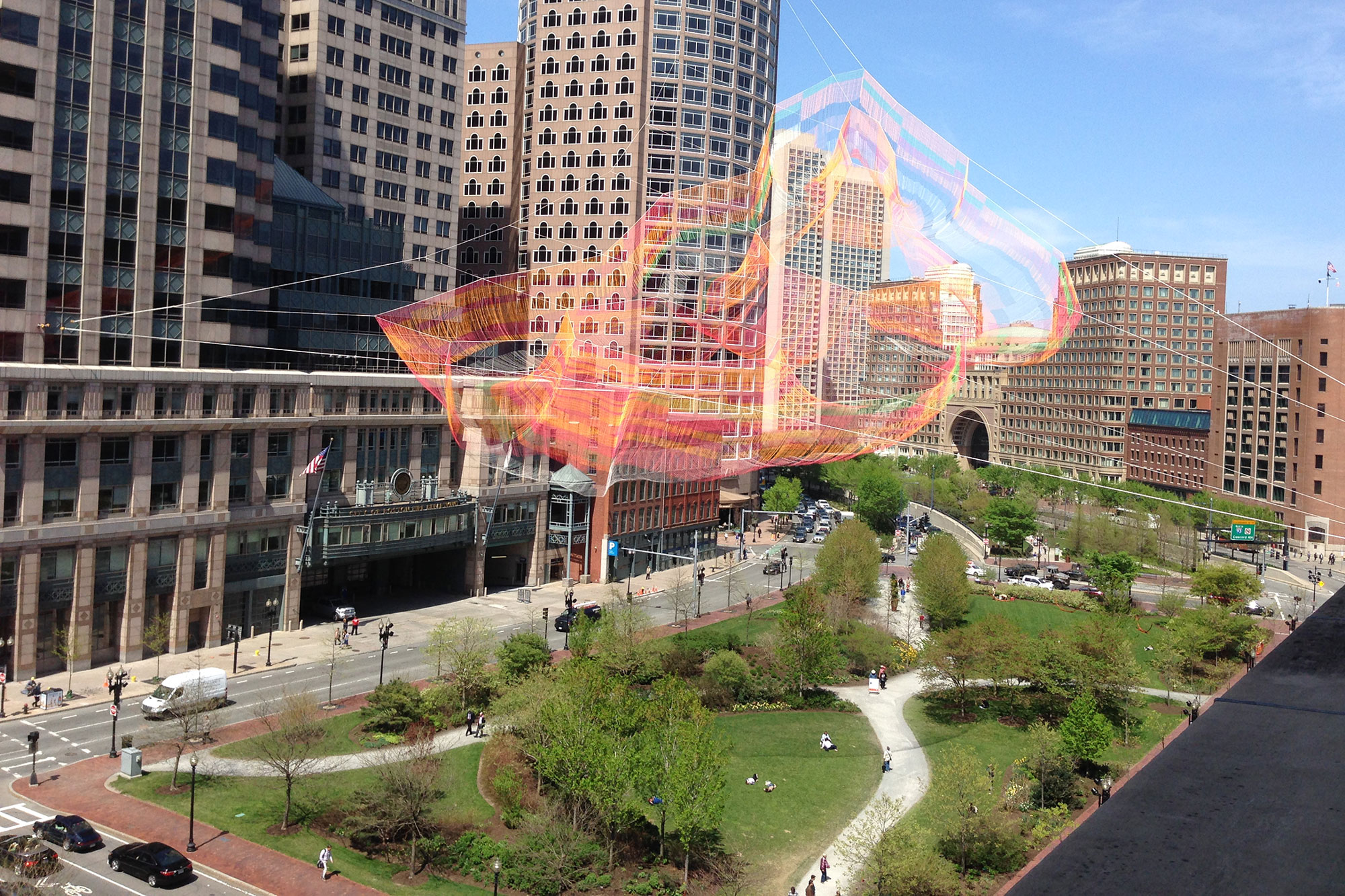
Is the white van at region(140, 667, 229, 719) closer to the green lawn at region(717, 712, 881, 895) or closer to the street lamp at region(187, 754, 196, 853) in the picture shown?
the street lamp at region(187, 754, 196, 853)

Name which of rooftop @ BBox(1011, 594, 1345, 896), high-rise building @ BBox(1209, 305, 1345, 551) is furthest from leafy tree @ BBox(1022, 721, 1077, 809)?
rooftop @ BBox(1011, 594, 1345, 896)

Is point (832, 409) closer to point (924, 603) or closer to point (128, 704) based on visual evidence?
point (924, 603)

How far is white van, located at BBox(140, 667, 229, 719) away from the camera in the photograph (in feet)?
127

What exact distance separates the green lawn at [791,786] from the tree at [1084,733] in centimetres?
725

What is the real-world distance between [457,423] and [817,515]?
55439mm

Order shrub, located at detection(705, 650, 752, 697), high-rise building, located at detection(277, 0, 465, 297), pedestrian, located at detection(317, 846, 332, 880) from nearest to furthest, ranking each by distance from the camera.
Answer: pedestrian, located at detection(317, 846, 332, 880) < shrub, located at detection(705, 650, 752, 697) < high-rise building, located at detection(277, 0, 465, 297)

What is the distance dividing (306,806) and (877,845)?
17.5m

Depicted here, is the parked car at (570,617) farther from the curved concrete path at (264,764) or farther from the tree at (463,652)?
the curved concrete path at (264,764)

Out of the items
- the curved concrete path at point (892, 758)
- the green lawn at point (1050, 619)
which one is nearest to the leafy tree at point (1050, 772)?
the curved concrete path at point (892, 758)

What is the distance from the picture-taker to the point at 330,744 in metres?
38.7

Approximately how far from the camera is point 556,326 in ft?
320

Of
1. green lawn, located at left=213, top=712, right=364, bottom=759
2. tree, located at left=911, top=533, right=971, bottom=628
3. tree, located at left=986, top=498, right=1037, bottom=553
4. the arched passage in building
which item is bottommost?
green lawn, located at left=213, top=712, right=364, bottom=759

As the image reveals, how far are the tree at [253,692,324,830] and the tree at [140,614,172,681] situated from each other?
14212 mm

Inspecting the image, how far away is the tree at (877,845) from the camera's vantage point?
2903 cm
